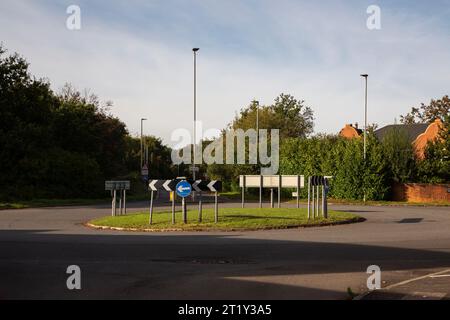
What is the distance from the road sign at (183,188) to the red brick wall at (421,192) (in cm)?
2894

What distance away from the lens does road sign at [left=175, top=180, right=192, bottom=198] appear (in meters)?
23.4

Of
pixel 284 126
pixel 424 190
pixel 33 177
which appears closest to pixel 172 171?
pixel 284 126

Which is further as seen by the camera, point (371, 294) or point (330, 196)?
point (330, 196)

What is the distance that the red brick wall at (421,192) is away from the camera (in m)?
47.4

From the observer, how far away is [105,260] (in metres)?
13.9

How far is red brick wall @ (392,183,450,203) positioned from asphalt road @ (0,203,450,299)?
85.4 ft

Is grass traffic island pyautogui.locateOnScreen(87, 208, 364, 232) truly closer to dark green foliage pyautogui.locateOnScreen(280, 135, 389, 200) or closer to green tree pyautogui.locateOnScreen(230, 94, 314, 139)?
dark green foliage pyautogui.locateOnScreen(280, 135, 389, 200)

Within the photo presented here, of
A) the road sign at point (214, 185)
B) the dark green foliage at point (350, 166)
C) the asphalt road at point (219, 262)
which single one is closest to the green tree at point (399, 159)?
the dark green foliage at point (350, 166)

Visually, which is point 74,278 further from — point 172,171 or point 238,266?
point 172,171

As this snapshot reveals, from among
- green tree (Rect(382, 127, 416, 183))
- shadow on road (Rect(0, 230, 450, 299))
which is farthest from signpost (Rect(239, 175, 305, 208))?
green tree (Rect(382, 127, 416, 183))

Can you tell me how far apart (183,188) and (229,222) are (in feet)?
7.21
